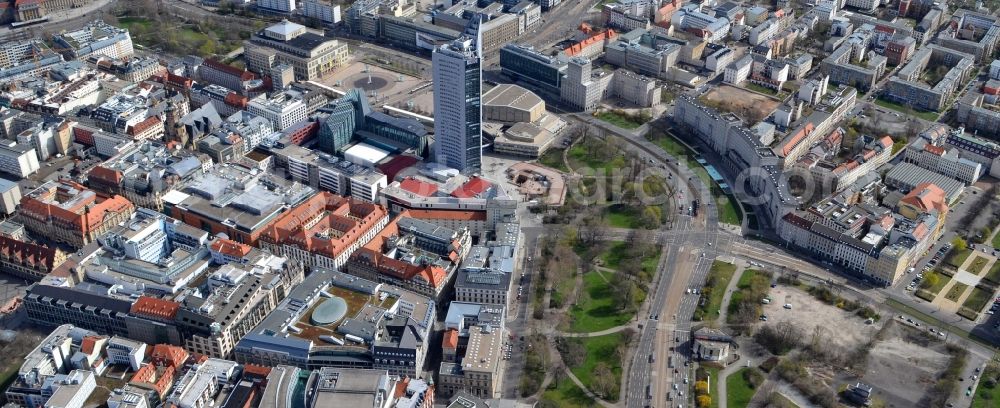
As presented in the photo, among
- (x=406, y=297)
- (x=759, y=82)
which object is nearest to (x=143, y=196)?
(x=406, y=297)

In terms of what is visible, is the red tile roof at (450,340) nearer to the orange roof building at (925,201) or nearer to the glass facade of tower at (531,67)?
the orange roof building at (925,201)

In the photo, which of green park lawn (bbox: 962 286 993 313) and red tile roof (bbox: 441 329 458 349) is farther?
green park lawn (bbox: 962 286 993 313)

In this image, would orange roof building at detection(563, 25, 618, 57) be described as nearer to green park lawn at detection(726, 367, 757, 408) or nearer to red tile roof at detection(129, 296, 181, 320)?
green park lawn at detection(726, 367, 757, 408)

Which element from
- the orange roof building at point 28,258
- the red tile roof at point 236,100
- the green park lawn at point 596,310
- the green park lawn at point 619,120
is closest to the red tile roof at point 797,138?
the green park lawn at point 619,120

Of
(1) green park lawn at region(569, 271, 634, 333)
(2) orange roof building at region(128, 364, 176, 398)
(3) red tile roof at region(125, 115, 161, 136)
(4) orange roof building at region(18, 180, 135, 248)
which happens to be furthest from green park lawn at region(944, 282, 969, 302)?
(3) red tile roof at region(125, 115, 161, 136)

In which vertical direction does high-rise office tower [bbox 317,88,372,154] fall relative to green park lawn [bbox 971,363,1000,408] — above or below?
above

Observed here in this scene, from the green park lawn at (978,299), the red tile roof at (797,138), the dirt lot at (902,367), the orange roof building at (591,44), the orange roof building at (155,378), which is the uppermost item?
the orange roof building at (591,44)

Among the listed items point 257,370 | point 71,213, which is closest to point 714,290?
point 257,370
